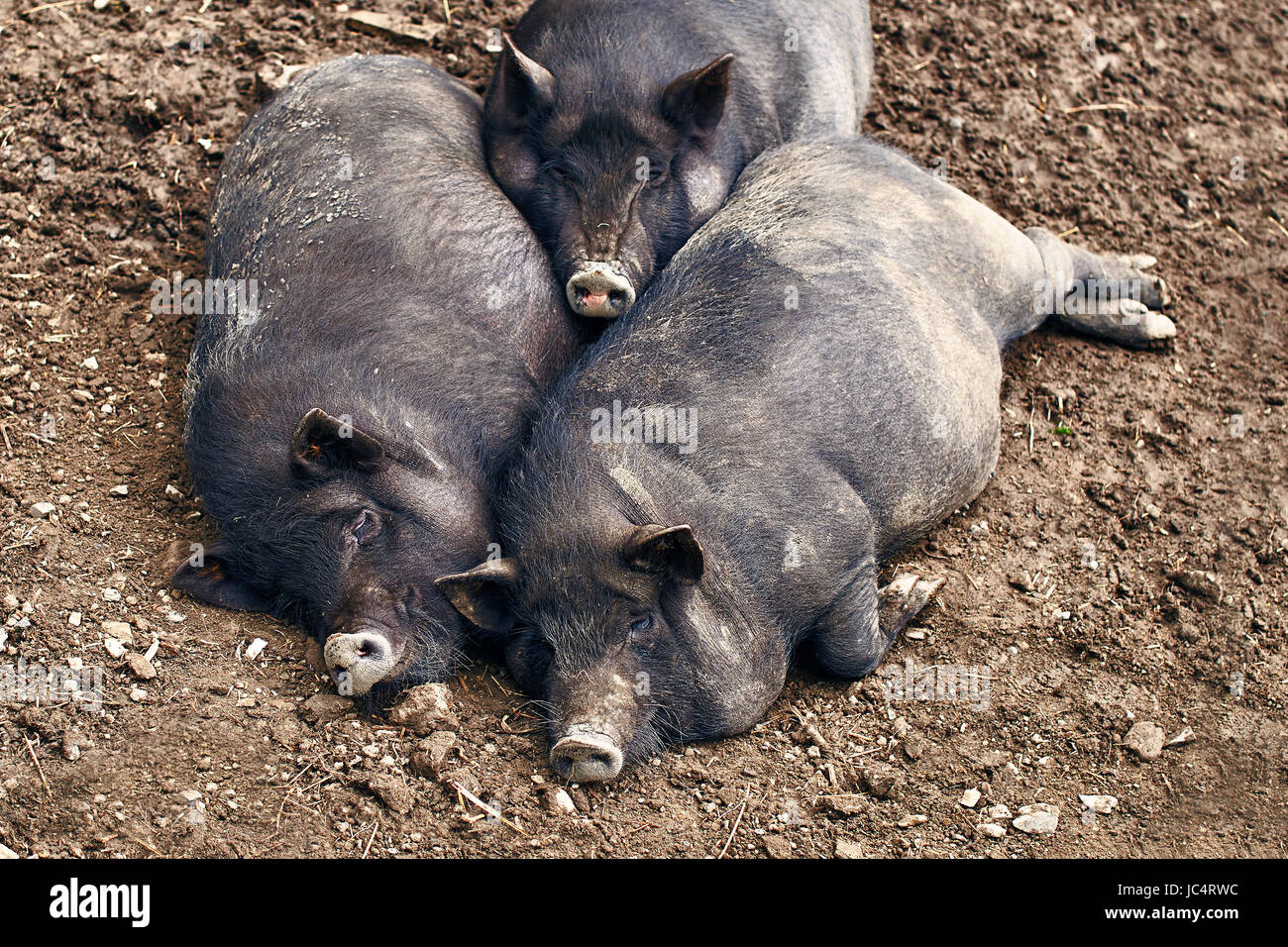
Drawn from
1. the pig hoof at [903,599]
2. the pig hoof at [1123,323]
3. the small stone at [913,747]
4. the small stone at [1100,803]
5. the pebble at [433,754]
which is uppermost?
the pig hoof at [1123,323]

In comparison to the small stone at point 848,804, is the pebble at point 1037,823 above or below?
above

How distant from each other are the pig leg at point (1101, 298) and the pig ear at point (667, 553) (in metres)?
2.81

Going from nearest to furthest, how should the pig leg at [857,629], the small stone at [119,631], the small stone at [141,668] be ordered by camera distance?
the small stone at [141,668] → the small stone at [119,631] → the pig leg at [857,629]

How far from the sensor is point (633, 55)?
5855 mm

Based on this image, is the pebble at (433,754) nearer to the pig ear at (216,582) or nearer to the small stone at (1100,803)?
the pig ear at (216,582)

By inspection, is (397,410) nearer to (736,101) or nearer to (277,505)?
(277,505)

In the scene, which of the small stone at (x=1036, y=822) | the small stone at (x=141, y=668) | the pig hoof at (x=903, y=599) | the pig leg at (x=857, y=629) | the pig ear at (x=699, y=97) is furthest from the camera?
the pig ear at (x=699, y=97)

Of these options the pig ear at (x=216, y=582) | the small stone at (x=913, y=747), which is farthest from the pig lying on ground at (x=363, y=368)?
the small stone at (x=913, y=747)

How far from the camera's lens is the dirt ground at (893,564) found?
14.6 feet

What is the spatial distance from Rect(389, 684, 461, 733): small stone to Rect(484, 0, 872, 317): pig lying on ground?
5.84ft

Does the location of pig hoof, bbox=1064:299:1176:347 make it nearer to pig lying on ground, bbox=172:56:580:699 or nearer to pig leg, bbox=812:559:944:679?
pig leg, bbox=812:559:944:679

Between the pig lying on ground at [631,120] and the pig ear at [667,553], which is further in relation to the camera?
the pig lying on ground at [631,120]

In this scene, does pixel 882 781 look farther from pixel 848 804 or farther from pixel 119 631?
pixel 119 631

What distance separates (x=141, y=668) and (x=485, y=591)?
1266 millimetres
